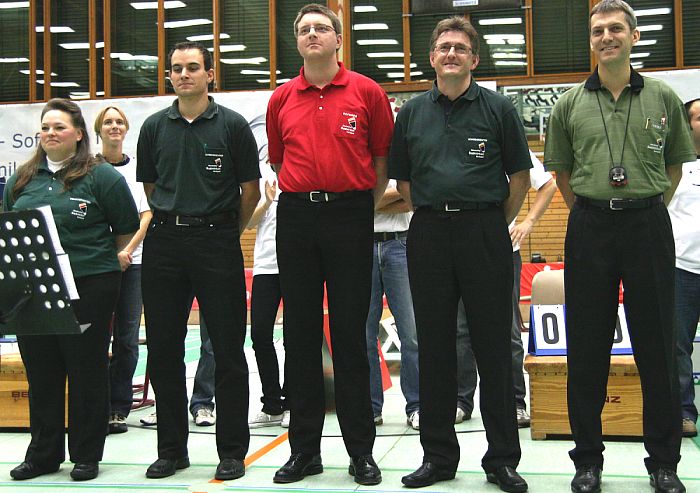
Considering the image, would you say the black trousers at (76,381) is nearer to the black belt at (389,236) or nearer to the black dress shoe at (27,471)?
the black dress shoe at (27,471)

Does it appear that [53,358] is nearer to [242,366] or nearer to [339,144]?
Result: [242,366]

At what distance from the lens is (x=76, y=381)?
4.10 meters

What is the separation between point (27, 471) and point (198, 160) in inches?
73.2

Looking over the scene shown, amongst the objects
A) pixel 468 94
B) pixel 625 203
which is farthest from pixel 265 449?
pixel 625 203

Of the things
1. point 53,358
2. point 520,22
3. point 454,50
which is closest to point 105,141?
point 53,358

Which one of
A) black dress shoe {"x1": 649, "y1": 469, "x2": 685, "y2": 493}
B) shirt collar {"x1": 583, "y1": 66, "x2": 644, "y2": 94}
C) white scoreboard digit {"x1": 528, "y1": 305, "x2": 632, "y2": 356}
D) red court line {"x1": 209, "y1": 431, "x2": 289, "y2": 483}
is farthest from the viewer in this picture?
white scoreboard digit {"x1": 528, "y1": 305, "x2": 632, "y2": 356}

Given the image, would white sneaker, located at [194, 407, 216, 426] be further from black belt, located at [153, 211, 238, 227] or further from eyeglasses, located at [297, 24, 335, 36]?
eyeglasses, located at [297, 24, 335, 36]

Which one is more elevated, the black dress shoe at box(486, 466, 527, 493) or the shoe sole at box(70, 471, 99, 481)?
the black dress shoe at box(486, 466, 527, 493)

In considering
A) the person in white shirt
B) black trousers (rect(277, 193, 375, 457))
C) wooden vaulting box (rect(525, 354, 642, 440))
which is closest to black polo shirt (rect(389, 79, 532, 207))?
black trousers (rect(277, 193, 375, 457))

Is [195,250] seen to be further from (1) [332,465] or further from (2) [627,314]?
(2) [627,314]

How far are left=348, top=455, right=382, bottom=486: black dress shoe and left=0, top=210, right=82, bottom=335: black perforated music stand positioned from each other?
4.94ft

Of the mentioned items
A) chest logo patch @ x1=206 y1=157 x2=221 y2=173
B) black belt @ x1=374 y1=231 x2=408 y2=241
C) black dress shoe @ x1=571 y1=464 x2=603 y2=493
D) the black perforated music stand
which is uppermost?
chest logo patch @ x1=206 y1=157 x2=221 y2=173

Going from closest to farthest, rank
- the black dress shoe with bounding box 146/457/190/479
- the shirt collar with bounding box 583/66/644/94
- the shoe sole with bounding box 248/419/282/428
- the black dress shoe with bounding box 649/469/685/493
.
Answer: the black dress shoe with bounding box 649/469/685/493
the shirt collar with bounding box 583/66/644/94
the black dress shoe with bounding box 146/457/190/479
the shoe sole with bounding box 248/419/282/428

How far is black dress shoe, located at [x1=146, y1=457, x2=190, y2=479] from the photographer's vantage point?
3963mm
